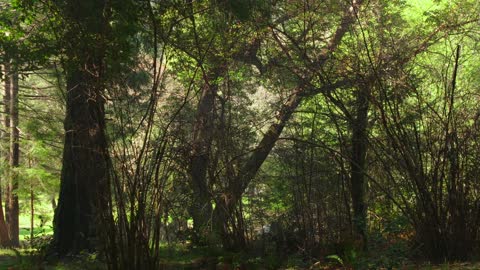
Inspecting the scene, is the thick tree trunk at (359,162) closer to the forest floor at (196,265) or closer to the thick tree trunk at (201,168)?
the forest floor at (196,265)

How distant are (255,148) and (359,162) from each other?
192 centimetres

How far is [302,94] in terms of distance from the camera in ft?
29.1

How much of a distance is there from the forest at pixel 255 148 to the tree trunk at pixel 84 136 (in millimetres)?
31

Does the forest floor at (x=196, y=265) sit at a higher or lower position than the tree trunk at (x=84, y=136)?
lower

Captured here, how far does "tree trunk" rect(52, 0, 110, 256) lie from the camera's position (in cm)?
498

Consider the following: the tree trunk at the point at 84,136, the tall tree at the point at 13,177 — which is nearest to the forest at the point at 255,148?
the tree trunk at the point at 84,136

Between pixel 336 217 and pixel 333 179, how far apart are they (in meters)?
0.75

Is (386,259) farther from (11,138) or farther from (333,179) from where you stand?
(11,138)

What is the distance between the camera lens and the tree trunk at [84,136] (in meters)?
4.98

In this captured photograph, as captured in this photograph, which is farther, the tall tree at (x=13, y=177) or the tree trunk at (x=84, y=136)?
the tall tree at (x=13, y=177)

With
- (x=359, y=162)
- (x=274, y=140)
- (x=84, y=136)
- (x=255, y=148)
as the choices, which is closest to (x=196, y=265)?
(x=255, y=148)

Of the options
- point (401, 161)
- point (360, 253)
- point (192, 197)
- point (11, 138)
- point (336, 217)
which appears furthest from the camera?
point (11, 138)

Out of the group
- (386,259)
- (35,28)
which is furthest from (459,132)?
(35,28)

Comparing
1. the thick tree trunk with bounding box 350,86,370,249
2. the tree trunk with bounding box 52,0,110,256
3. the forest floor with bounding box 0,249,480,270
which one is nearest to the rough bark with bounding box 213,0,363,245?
the thick tree trunk with bounding box 350,86,370,249
